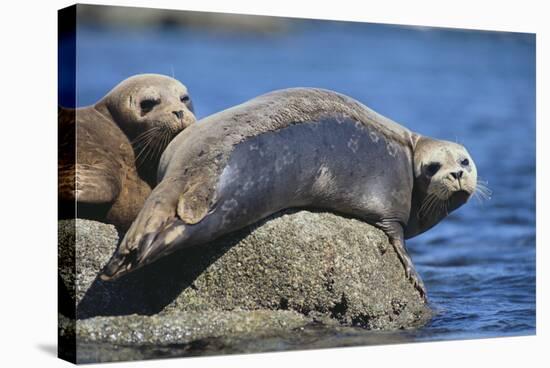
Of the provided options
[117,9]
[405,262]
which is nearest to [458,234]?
[405,262]

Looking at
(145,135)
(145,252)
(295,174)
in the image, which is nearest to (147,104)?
(145,135)

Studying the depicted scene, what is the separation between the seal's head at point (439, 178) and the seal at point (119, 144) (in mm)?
2307

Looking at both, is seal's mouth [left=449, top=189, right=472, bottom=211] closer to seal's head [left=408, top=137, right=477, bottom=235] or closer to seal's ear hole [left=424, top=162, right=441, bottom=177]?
seal's head [left=408, top=137, right=477, bottom=235]

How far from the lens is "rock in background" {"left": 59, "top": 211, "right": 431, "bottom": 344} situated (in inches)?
354

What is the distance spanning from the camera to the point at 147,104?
941 cm

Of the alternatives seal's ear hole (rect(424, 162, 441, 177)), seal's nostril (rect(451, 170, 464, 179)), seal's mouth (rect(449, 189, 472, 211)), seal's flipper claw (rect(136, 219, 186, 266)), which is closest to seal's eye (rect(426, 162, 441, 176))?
seal's ear hole (rect(424, 162, 441, 177))

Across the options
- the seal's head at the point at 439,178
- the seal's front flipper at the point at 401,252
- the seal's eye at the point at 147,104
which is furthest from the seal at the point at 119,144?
the seal's head at the point at 439,178

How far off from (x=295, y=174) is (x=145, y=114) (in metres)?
1.29

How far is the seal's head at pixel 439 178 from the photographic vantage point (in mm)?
10570

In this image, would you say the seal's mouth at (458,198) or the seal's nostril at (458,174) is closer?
the seal's nostril at (458,174)

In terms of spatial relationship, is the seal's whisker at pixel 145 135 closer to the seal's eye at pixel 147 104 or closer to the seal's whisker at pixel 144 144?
the seal's whisker at pixel 144 144

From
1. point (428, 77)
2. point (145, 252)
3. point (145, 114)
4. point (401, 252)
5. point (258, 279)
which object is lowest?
point (258, 279)

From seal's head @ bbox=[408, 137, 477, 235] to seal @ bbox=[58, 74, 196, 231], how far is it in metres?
2.31

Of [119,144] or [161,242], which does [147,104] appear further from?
[161,242]
